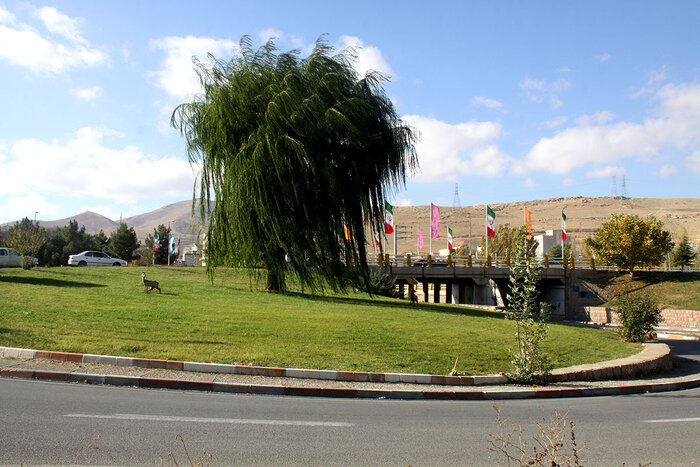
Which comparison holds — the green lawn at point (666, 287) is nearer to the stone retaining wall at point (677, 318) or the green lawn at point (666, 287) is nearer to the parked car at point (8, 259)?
the stone retaining wall at point (677, 318)

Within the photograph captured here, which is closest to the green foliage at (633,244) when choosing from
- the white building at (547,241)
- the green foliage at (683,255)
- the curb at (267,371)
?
the green foliage at (683,255)

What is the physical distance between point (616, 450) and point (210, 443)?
479cm

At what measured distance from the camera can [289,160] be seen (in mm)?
23047

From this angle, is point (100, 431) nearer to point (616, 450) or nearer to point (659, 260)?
point (616, 450)

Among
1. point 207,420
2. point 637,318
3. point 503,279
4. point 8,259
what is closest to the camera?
point 207,420

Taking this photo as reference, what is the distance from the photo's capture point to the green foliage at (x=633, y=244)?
5262cm

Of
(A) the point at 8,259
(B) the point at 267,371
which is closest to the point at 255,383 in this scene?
(B) the point at 267,371

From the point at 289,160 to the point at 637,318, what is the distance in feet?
49.5

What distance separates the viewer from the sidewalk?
30.6ft

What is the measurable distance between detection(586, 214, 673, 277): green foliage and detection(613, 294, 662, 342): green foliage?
37.2m

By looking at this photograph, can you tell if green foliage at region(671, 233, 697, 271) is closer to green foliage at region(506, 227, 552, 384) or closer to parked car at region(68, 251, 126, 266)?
parked car at region(68, 251, 126, 266)

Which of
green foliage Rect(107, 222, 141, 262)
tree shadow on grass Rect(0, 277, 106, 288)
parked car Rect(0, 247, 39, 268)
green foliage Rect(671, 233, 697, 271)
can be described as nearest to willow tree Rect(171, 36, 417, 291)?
tree shadow on grass Rect(0, 277, 106, 288)

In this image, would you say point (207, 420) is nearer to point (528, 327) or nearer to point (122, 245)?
point (528, 327)

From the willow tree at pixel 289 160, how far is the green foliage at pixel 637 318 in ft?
37.3
